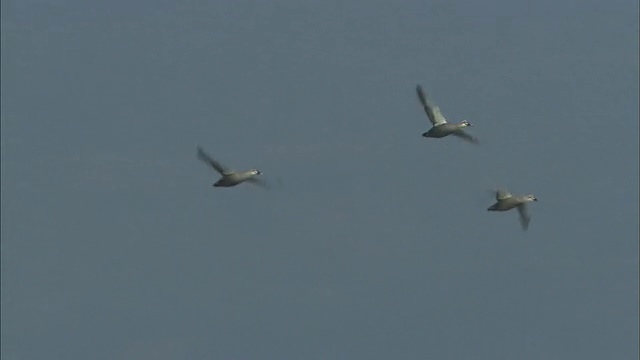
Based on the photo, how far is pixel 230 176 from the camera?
169 m

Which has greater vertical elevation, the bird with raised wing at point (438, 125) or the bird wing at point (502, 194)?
the bird with raised wing at point (438, 125)

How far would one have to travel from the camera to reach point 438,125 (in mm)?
170875

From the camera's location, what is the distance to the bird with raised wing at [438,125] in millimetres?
169625

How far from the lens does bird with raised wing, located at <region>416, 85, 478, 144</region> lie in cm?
16962

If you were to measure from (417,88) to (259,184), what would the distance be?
20.2 metres

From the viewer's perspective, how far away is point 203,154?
539ft

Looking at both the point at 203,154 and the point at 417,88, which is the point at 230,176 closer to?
the point at 203,154

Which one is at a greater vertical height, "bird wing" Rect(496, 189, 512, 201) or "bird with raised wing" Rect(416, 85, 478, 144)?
"bird with raised wing" Rect(416, 85, 478, 144)

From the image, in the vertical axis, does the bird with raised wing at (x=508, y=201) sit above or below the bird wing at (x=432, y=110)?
below

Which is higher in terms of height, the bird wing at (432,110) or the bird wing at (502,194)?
the bird wing at (432,110)

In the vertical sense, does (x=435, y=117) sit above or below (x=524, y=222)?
above

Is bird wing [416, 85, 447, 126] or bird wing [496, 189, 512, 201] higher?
bird wing [416, 85, 447, 126]

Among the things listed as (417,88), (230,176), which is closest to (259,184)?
(230,176)

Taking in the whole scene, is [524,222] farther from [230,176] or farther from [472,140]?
[230,176]
